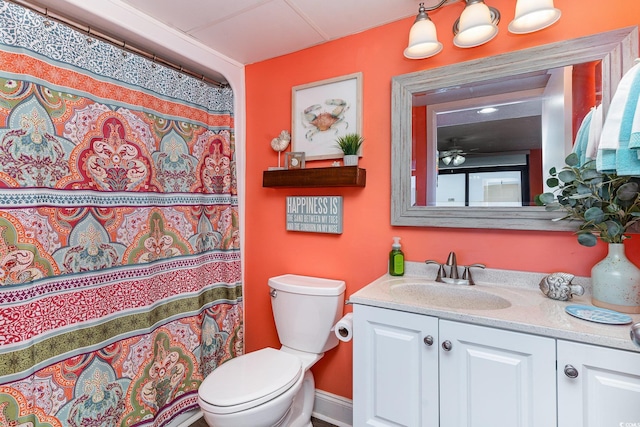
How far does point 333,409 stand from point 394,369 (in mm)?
820

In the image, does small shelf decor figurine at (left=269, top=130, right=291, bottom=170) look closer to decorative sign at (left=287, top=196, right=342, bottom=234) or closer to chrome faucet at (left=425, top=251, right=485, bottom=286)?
decorative sign at (left=287, top=196, right=342, bottom=234)

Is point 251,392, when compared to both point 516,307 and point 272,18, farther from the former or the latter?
point 272,18

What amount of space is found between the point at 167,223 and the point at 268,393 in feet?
3.33

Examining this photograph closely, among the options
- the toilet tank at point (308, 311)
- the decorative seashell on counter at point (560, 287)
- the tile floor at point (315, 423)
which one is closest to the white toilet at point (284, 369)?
the toilet tank at point (308, 311)

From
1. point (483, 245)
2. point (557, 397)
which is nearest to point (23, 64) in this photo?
point (483, 245)

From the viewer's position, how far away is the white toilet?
1215mm

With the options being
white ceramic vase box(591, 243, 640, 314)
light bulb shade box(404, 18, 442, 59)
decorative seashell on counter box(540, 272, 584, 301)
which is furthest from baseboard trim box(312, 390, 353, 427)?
light bulb shade box(404, 18, 442, 59)

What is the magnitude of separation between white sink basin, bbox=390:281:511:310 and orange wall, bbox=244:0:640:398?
15 cm

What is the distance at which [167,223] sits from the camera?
1.70 m

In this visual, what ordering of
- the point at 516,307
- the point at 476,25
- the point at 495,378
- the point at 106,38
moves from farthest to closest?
1. the point at 106,38
2. the point at 476,25
3. the point at 516,307
4. the point at 495,378

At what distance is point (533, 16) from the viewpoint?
1193 mm

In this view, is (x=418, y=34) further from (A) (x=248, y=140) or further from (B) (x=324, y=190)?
(A) (x=248, y=140)

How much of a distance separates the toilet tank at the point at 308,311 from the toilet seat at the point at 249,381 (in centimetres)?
17

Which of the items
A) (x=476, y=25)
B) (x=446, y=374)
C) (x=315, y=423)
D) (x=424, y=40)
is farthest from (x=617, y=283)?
(x=315, y=423)
